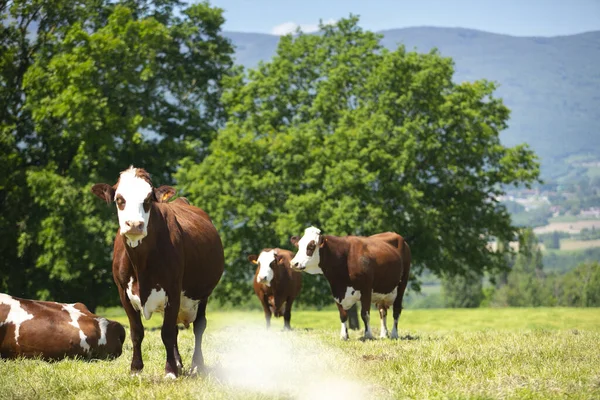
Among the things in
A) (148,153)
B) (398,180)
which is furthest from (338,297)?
(148,153)

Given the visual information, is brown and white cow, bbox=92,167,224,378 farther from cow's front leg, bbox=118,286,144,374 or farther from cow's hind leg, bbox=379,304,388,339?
cow's hind leg, bbox=379,304,388,339

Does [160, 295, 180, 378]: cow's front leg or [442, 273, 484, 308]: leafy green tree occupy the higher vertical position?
[160, 295, 180, 378]: cow's front leg

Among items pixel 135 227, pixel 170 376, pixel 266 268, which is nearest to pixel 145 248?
pixel 135 227

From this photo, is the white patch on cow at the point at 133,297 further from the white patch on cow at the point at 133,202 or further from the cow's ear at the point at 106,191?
the cow's ear at the point at 106,191

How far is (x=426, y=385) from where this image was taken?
816 centimetres

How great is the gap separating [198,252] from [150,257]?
1.24 metres

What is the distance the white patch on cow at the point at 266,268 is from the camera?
782 inches

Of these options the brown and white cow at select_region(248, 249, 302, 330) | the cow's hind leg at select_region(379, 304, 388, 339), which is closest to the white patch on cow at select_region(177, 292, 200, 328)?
the cow's hind leg at select_region(379, 304, 388, 339)

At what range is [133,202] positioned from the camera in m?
8.34

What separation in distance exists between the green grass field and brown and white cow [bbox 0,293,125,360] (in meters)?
0.49

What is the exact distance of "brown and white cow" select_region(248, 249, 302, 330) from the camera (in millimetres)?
20078

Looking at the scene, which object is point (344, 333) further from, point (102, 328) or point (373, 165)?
point (373, 165)

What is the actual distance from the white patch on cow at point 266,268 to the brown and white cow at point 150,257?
9.95m

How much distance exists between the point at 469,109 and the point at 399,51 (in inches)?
172
